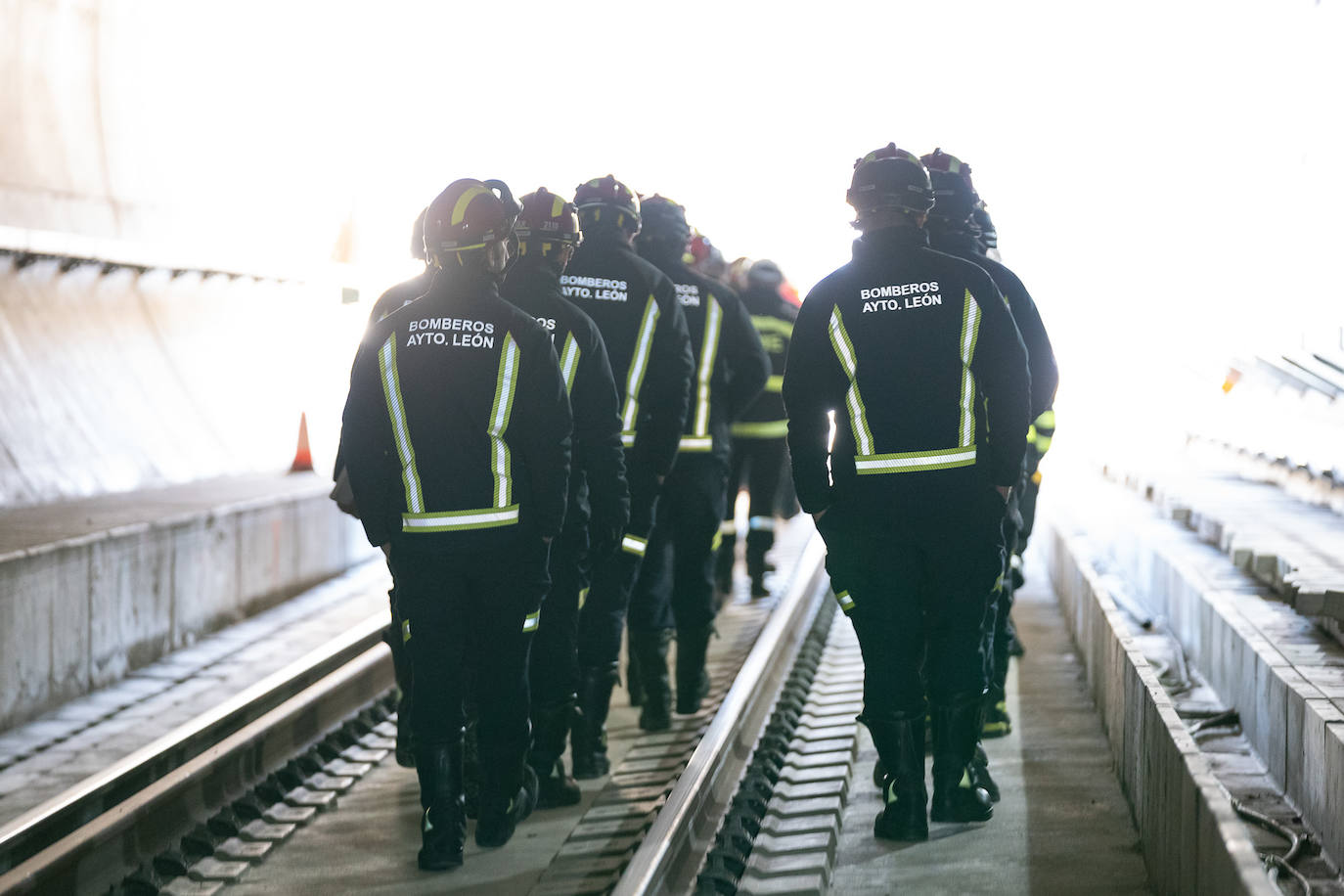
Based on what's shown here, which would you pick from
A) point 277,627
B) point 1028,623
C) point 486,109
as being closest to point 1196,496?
point 1028,623

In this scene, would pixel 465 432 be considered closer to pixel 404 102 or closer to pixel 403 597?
pixel 403 597

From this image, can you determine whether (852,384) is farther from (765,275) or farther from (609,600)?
(765,275)

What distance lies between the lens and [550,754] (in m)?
6.55

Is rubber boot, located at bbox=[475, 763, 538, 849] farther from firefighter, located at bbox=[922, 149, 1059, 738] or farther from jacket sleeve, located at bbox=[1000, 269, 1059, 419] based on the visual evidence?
jacket sleeve, located at bbox=[1000, 269, 1059, 419]

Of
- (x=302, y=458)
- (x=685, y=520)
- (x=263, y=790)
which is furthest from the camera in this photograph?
(x=302, y=458)

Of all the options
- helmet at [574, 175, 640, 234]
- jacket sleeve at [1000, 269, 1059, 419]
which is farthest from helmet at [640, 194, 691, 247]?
jacket sleeve at [1000, 269, 1059, 419]

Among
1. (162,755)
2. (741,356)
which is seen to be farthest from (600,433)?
(741,356)

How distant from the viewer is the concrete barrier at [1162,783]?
157 inches

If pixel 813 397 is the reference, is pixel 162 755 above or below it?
below

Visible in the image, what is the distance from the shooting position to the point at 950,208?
6500mm

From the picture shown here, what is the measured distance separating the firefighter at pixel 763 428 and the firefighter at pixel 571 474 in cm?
507

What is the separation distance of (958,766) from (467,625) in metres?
1.63

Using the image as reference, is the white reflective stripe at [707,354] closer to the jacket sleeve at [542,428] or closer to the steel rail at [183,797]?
the steel rail at [183,797]

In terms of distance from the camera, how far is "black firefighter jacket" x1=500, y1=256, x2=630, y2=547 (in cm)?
620
